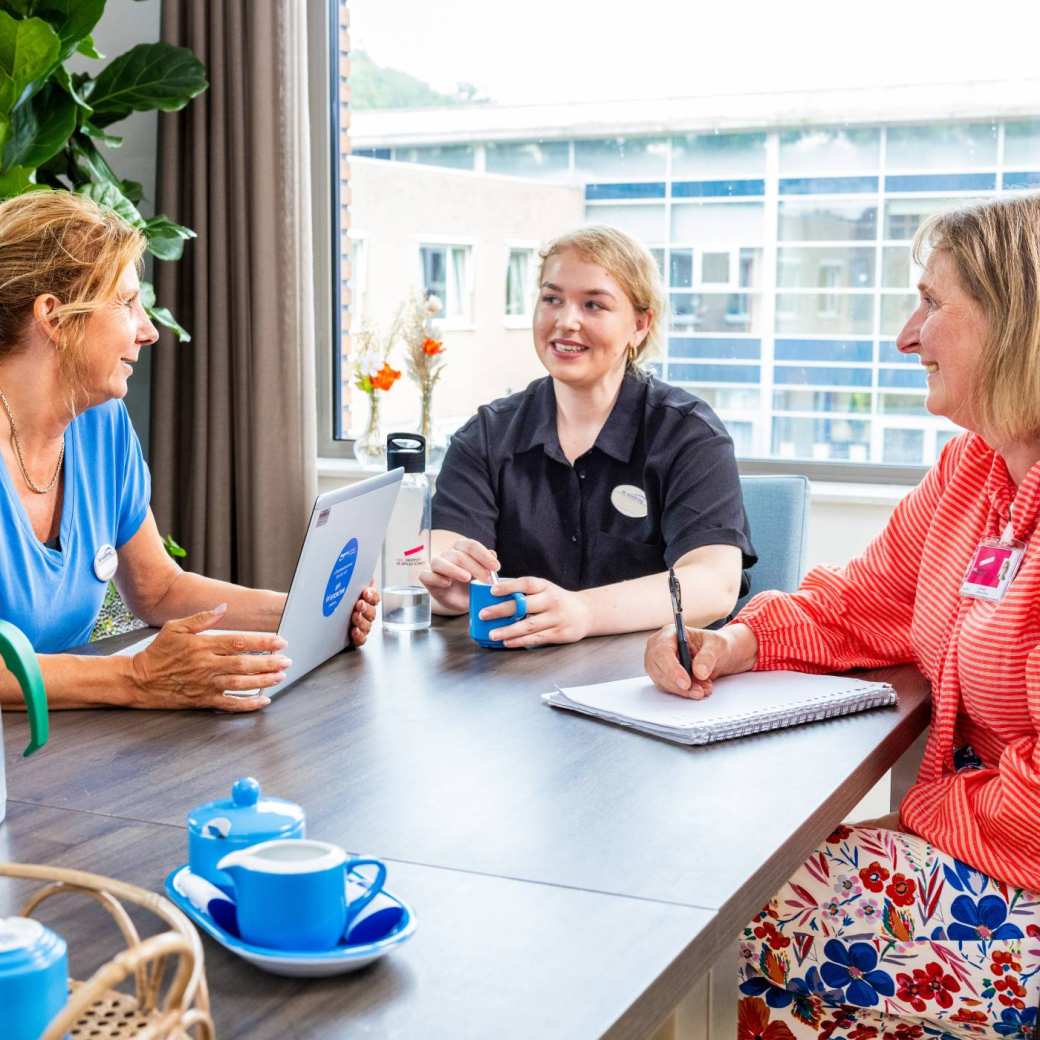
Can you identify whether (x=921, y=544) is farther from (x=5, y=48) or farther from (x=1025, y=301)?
(x=5, y=48)

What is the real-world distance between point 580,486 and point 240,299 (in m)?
1.71

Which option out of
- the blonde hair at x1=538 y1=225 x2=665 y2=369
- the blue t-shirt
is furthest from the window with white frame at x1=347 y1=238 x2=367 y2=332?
the blue t-shirt

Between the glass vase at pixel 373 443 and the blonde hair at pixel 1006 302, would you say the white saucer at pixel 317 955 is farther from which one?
the glass vase at pixel 373 443

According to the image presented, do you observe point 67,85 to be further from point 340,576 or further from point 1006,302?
point 1006,302

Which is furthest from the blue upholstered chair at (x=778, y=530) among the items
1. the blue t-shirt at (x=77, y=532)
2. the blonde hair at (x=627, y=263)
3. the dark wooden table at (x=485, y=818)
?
the blue t-shirt at (x=77, y=532)

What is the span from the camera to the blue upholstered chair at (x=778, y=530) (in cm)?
237

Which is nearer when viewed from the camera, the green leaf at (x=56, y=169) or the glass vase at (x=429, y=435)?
the green leaf at (x=56, y=169)

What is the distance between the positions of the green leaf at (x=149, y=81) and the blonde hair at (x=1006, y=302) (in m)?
2.41

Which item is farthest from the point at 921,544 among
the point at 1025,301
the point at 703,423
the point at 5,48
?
the point at 5,48

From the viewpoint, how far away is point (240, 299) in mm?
3684

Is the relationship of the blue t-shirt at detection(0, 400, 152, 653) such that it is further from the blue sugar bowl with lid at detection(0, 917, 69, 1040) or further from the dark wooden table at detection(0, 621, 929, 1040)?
the blue sugar bowl with lid at detection(0, 917, 69, 1040)

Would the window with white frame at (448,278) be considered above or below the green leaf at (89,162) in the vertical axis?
below

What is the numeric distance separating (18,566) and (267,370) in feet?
6.36

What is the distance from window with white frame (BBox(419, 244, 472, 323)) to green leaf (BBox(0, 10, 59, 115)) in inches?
51.2
